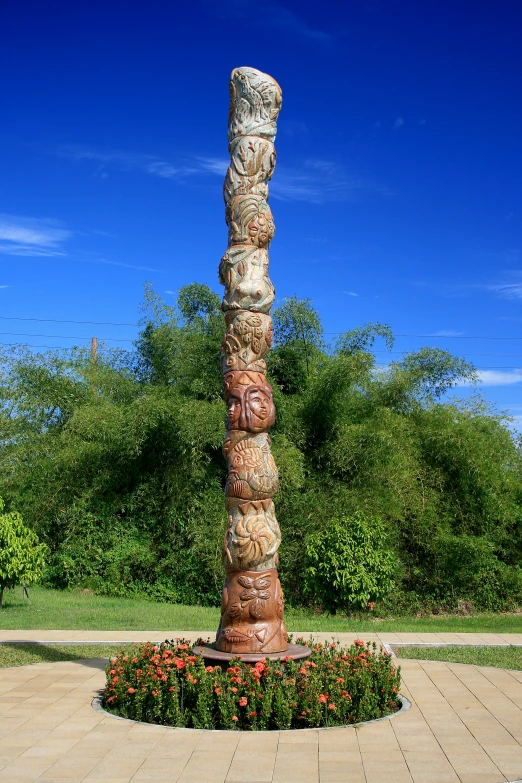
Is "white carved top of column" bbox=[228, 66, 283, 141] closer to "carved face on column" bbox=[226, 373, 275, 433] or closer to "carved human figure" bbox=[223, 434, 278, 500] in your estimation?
"carved face on column" bbox=[226, 373, 275, 433]

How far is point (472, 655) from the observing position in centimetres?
700

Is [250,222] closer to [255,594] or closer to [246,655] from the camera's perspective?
[255,594]

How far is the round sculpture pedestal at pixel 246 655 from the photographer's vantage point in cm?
481

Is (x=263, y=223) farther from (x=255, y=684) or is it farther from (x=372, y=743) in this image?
(x=372, y=743)

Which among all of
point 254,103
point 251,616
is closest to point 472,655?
point 251,616

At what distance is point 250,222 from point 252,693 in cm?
300

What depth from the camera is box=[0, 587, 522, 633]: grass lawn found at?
8516 millimetres

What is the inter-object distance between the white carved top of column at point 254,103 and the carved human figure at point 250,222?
0.49 meters

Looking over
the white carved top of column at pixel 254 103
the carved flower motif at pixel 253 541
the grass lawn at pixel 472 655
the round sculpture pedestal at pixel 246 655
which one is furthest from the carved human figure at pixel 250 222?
the grass lawn at pixel 472 655

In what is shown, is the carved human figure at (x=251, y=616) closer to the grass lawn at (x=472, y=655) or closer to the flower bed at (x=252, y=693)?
the flower bed at (x=252, y=693)

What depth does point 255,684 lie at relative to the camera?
4.47 meters

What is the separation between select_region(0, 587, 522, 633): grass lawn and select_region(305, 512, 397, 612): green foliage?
1.12 feet

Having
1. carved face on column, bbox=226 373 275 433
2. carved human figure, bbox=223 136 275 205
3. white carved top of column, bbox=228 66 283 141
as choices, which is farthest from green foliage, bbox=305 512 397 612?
white carved top of column, bbox=228 66 283 141

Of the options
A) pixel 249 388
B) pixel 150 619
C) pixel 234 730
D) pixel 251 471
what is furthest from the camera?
pixel 150 619
